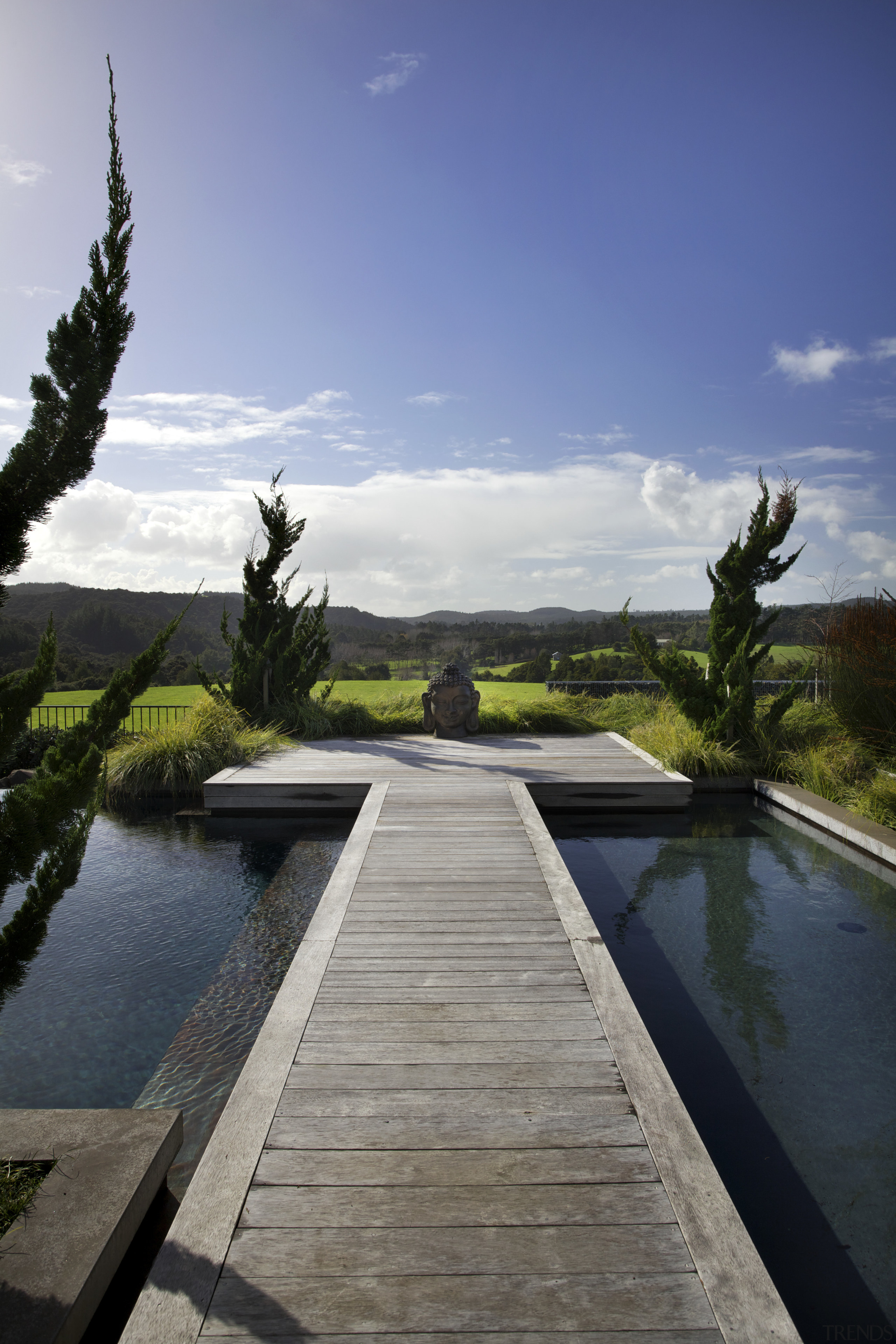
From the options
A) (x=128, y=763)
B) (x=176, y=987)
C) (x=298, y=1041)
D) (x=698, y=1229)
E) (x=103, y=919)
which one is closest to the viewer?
(x=698, y=1229)

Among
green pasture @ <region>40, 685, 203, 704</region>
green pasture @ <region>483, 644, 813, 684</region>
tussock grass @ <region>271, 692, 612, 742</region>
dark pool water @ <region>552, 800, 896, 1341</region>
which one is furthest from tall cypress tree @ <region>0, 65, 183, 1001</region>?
green pasture @ <region>483, 644, 813, 684</region>

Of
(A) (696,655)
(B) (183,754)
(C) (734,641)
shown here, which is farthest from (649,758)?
(A) (696,655)

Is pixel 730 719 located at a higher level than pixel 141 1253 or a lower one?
higher

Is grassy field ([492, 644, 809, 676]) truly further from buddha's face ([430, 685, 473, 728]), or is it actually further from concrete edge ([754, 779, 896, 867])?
concrete edge ([754, 779, 896, 867])

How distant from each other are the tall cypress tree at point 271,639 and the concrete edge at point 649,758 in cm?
410

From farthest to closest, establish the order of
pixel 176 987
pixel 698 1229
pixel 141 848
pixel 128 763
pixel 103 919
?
pixel 128 763, pixel 141 848, pixel 103 919, pixel 176 987, pixel 698 1229

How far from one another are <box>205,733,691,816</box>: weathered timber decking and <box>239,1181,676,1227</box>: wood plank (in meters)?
4.67

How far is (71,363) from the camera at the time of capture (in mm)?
1598

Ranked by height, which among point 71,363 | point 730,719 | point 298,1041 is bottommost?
point 298,1041

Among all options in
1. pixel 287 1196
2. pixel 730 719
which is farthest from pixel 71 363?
pixel 730 719

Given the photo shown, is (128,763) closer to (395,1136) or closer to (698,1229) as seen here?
(395,1136)

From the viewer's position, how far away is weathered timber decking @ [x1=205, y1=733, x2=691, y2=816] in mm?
6492

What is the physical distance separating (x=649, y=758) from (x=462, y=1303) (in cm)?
648

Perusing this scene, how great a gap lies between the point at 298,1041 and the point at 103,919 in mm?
2595
